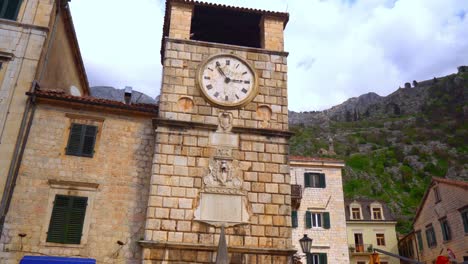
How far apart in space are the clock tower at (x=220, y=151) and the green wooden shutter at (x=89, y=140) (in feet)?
7.10

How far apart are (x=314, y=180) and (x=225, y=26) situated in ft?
55.9

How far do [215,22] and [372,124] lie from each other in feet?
291

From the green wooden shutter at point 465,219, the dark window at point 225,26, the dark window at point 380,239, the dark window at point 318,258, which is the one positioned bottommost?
the dark window at point 318,258

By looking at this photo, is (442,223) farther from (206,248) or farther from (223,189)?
(206,248)

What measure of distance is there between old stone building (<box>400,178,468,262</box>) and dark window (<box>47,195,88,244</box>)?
23478 mm

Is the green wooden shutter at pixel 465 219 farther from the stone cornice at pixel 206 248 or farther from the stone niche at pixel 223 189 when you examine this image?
→ the stone niche at pixel 223 189

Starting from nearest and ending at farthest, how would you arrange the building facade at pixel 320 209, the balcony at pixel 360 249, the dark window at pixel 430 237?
the building facade at pixel 320 209, the dark window at pixel 430 237, the balcony at pixel 360 249

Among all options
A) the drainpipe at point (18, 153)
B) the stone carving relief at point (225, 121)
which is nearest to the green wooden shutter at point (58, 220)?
the drainpipe at point (18, 153)

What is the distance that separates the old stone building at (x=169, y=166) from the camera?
1091cm

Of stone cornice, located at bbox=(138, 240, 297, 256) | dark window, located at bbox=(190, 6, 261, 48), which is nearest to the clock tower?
stone cornice, located at bbox=(138, 240, 297, 256)

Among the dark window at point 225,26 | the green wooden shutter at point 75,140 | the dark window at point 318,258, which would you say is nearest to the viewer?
the green wooden shutter at point 75,140

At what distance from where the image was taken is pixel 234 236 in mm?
10898

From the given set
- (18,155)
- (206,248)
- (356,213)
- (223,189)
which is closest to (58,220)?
(18,155)

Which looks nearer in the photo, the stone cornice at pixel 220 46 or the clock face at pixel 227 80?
the clock face at pixel 227 80
